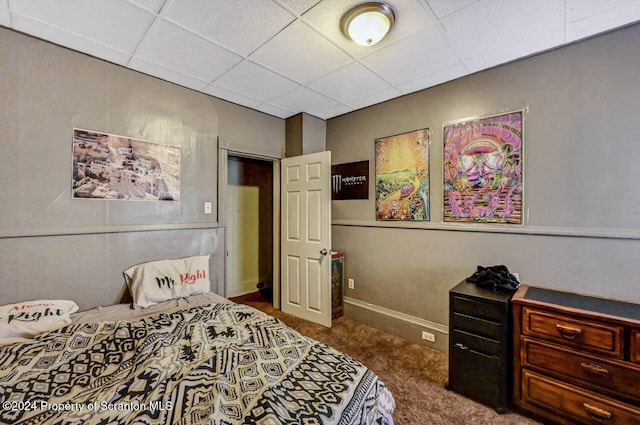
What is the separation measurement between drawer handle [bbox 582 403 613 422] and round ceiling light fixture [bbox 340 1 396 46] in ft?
8.40

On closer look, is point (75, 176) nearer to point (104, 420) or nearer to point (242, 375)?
point (104, 420)

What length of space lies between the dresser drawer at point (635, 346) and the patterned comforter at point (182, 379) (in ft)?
4.47

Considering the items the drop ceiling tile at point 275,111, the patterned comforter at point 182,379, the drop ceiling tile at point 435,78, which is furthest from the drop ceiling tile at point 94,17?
the drop ceiling tile at point 435,78

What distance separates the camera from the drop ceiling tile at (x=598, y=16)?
1568mm

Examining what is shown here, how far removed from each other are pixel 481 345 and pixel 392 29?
7.38ft

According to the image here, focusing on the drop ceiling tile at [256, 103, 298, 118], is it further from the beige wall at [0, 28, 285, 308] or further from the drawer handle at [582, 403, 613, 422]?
the drawer handle at [582, 403, 613, 422]

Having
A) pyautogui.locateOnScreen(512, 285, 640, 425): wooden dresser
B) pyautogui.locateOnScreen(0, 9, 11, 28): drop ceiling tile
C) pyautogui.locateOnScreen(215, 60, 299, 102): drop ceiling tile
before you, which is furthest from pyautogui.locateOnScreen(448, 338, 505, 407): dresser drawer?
pyautogui.locateOnScreen(0, 9, 11, 28): drop ceiling tile

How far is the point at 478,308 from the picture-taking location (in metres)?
1.86

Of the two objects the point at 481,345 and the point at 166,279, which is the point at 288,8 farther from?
the point at 481,345

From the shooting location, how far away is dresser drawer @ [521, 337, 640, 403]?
1.43m

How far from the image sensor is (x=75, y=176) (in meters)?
2.04

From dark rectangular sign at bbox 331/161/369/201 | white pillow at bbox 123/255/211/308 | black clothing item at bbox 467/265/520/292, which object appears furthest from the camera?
dark rectangular sign at bbox 331/161/369/201

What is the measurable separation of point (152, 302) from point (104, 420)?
1425 mm

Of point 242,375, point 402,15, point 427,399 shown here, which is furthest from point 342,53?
point 427,399
